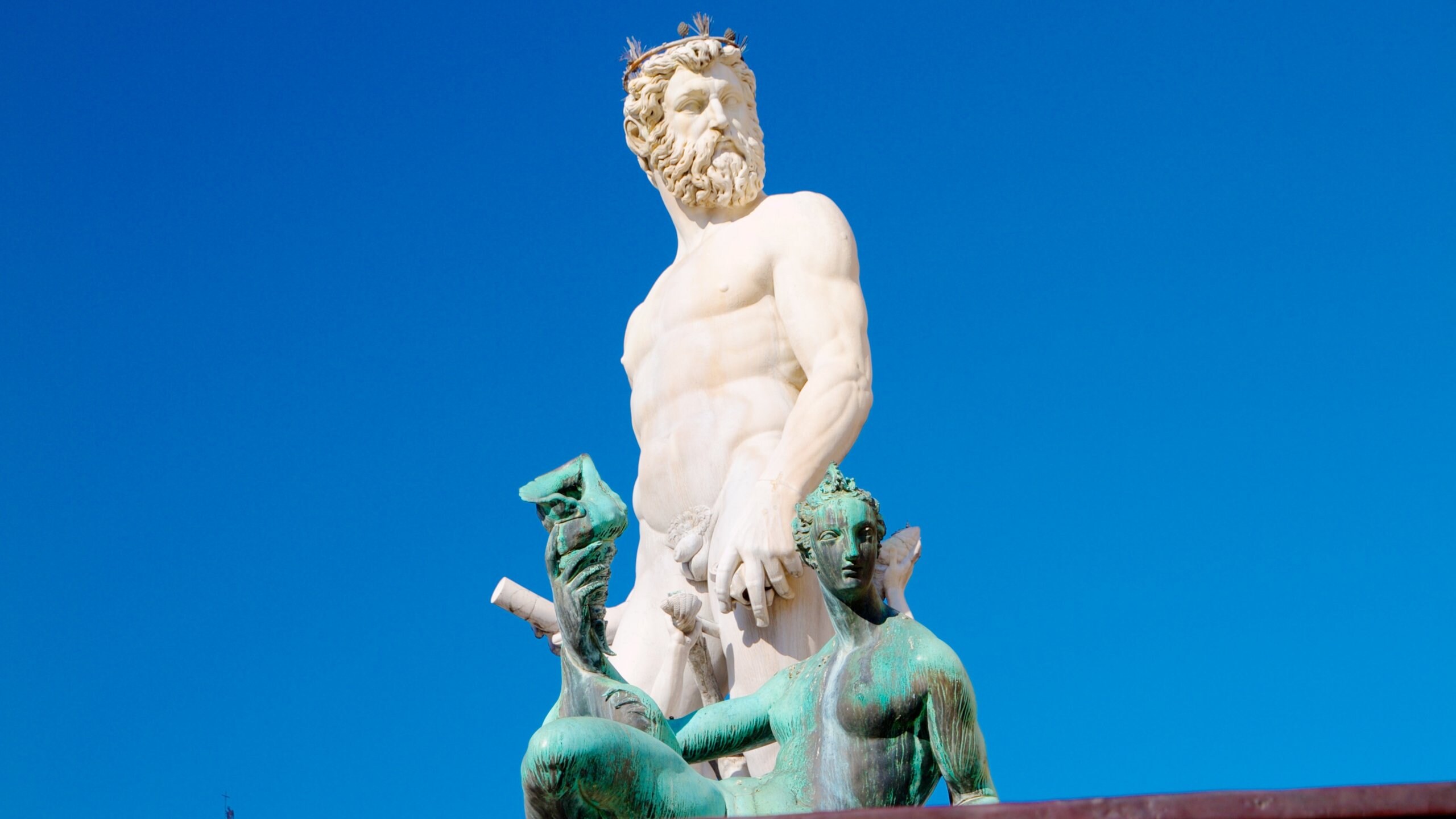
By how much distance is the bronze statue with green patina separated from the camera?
196 inches

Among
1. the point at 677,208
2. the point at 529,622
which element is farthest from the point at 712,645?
the point at 677,208

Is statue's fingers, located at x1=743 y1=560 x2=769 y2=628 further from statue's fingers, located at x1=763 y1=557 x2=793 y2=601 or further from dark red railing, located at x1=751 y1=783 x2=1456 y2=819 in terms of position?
dark red railing, located at x1=751 y1=783 x2=1456 y2=819

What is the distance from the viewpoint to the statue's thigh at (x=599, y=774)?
4754 millimetres

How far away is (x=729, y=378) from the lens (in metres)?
9.98

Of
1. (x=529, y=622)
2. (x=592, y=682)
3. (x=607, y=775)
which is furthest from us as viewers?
(x=529, y=622)

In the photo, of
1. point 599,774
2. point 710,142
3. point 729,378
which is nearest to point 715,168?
point 710,142

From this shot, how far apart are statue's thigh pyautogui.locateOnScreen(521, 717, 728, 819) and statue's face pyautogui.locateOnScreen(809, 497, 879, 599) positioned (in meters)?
0.65

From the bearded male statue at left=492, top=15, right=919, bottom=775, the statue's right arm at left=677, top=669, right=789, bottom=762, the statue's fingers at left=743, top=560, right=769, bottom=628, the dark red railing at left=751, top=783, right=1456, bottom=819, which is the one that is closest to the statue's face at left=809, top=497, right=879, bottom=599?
the statue's right arm at left=677, top=669, right=789, bottom=762

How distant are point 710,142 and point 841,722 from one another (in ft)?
18.2

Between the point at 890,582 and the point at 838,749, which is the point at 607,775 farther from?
the point at 890,582

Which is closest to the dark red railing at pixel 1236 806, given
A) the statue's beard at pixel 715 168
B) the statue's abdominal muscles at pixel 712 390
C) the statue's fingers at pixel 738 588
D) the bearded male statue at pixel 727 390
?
the bearded male statue at pixel 727 390

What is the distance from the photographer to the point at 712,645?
9.34 meters

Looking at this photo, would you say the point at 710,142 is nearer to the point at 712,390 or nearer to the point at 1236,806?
the point at 712,390

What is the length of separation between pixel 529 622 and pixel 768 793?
4.02 m
